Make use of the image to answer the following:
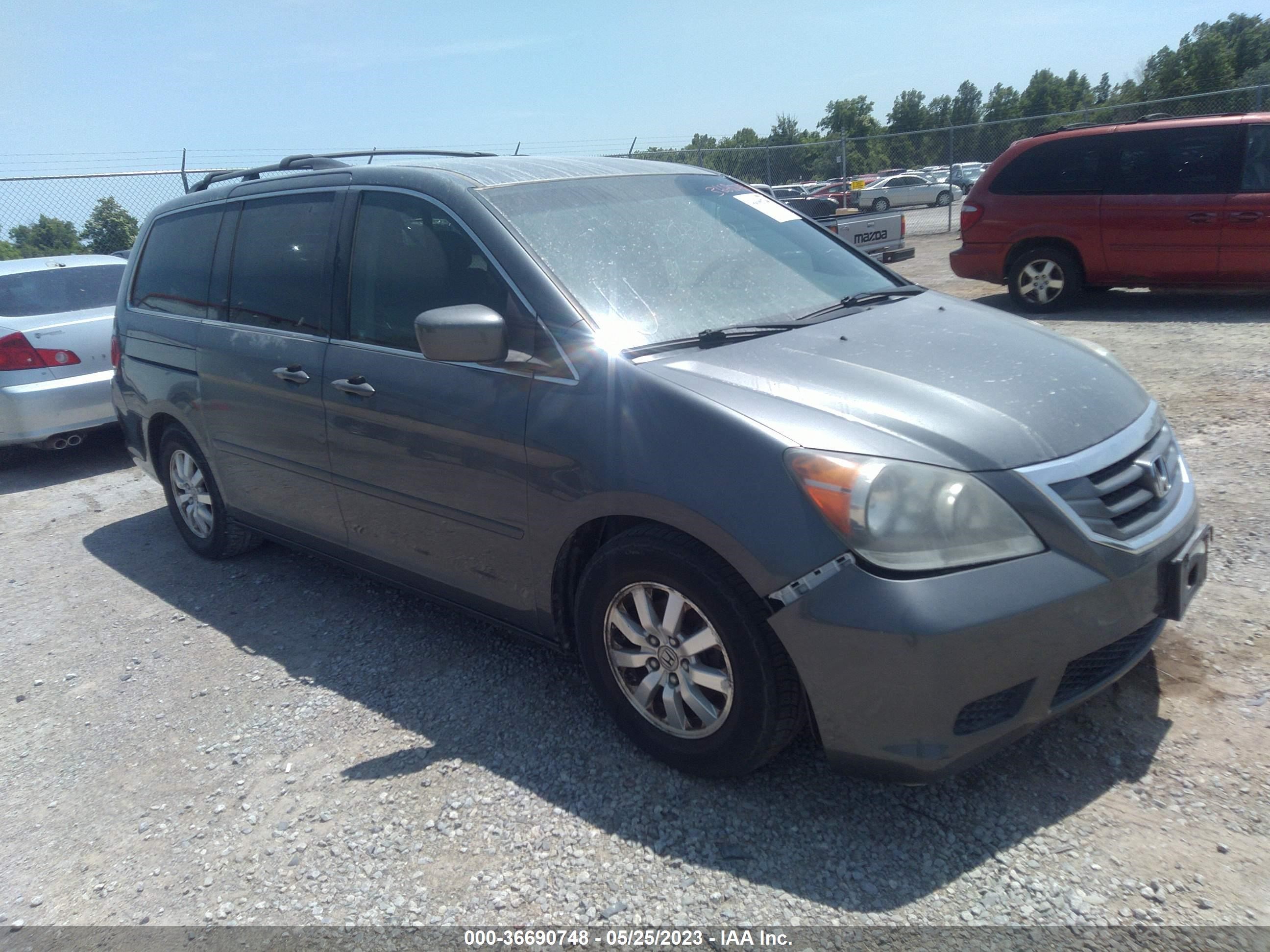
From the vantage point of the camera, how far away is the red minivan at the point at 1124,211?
8711mm

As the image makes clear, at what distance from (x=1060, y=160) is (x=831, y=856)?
29.6 feet

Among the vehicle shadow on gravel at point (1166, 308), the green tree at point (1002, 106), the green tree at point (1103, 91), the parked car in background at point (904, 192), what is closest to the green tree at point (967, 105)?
the green tree at point (1002, 106)

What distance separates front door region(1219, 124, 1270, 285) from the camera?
336 inches

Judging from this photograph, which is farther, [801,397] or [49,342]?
[49,342]

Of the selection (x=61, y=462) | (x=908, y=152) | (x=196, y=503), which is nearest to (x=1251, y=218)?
(x=196, y=503)

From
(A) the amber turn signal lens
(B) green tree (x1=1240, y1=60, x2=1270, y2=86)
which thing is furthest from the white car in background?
(B) green tree (x1=1240, y1=60, x2=1270, y2=86)

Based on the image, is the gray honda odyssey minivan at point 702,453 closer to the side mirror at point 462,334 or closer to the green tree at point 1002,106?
the side mirror at point 462,334

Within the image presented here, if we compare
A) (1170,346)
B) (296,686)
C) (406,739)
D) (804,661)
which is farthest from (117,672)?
(1170,346)

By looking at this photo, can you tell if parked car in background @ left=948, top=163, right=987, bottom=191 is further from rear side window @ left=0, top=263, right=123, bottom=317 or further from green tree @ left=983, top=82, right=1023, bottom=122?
green tree @ left=983, top=82, right=1023, bottom=122

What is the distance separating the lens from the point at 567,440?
3.00m

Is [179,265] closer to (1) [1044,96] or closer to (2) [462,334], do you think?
(2) [462,334]

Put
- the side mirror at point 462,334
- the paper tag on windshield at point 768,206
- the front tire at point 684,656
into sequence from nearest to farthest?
the front tire at point 684,656 < the side mirror at point 462,334 < the paper tag on windshield at point 768,206

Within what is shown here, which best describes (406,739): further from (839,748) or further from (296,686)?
(839,748)

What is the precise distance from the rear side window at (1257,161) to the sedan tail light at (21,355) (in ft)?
33.3
